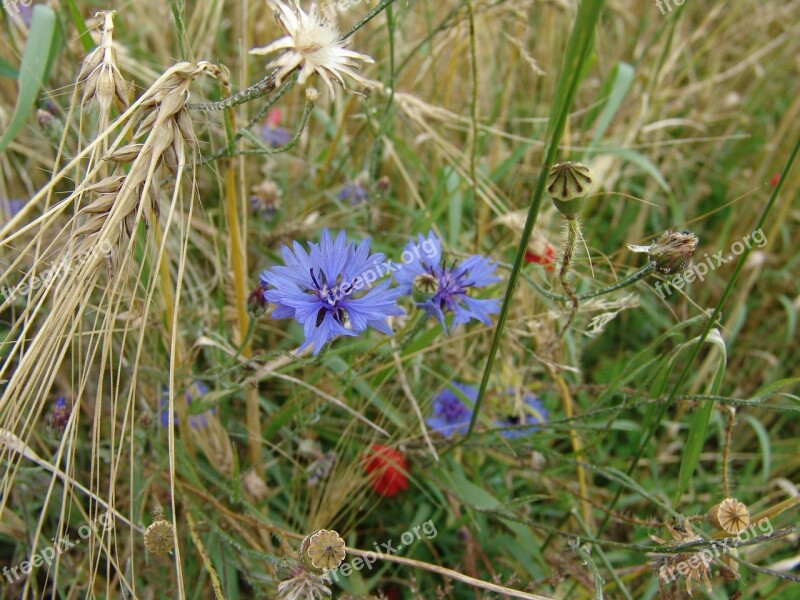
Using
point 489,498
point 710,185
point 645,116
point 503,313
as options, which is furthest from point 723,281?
point 503,313

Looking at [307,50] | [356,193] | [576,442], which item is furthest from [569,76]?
[356,193]

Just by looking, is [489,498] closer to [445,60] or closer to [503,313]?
[503,313]

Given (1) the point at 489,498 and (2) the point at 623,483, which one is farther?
(1) the point at 489,498

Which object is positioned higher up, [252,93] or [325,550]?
[252,93]

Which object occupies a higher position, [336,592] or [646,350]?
[646,350]

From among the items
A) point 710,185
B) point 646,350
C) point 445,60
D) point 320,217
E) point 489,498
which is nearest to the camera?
point 646,350

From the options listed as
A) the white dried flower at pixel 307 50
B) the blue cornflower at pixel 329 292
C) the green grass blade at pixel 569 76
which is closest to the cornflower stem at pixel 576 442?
the blue cornflower at pixel 329 292

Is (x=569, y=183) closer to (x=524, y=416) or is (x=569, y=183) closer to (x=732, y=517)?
(x=732, y=517)

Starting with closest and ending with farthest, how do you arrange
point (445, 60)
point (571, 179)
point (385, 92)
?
1. point (571, 179)
2. point (385, 92)
3. point (445, 60)
